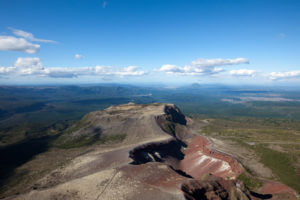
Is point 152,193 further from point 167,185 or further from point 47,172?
point 47,172

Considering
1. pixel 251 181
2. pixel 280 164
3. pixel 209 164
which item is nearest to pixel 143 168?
pixel 251 181

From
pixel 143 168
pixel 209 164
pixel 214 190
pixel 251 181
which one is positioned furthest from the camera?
pixel 209 164

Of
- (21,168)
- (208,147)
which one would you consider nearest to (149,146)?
(208,147)

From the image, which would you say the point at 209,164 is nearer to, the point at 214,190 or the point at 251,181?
the point at 251,181

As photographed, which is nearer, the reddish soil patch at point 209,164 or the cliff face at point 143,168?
the cliff face at point 143,168

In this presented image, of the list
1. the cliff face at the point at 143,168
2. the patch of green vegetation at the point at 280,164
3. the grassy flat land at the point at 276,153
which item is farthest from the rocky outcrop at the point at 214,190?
the patch of green vegetation at the point at 280,164

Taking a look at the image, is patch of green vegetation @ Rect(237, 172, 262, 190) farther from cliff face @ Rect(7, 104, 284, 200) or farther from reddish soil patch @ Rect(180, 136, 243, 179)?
cliff face @ Rect(7, 104, 284, 200)

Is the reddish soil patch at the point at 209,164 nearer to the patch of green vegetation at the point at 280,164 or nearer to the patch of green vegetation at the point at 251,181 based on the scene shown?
the patch of green vegetation at the point at 251,181
